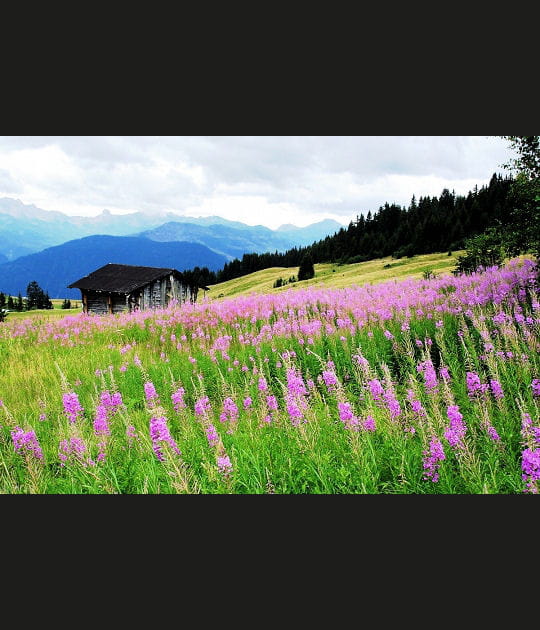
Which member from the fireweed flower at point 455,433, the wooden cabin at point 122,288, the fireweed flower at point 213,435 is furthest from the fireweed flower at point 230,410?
the wooden cabin at point 122,288

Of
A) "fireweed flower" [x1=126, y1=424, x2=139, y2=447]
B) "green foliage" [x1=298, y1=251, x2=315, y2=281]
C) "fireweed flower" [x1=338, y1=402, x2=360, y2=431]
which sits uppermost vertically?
"green foliage" [x1=298, y1=251, x2=315, y2=281]

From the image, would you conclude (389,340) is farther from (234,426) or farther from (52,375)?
(52,375)

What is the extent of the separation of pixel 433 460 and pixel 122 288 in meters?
33.8

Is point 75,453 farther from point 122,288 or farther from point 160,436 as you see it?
point 122,288

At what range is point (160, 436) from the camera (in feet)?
9.76

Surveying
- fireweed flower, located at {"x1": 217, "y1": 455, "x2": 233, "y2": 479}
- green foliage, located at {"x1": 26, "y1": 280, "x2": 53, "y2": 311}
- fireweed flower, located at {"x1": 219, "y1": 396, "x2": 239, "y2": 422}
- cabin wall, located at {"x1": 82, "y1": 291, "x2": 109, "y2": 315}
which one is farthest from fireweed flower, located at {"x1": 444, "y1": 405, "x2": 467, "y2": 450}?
green foliage, located at {"x1": 26, "y1": 280, "x2": 53, "y2": 311}

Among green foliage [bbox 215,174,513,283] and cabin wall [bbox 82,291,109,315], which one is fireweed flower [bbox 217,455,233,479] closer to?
cabin wall [bbox 82,291,109,315]

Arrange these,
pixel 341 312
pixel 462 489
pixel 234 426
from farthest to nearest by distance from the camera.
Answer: pixel 341 312
pixel 234 426
pixel 462 489

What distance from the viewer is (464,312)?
789cm

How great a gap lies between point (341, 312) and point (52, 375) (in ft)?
21.5

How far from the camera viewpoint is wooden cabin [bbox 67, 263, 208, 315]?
3309 cm

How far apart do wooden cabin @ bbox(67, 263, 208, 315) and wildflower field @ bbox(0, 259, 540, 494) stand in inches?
953

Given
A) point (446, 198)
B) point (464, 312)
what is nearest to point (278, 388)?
point (464, 312)

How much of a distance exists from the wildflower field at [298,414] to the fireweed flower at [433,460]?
1cm
